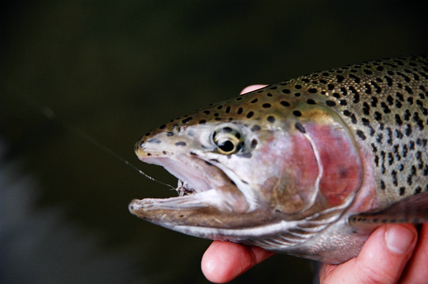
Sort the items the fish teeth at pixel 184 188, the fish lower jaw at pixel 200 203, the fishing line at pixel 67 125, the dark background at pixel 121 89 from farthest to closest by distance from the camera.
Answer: the fishing line at pixel 67 125, the dark background at pixel 121 89, the fish teeth at pixel 184 188, the fish lower jaw at pixel 200 203

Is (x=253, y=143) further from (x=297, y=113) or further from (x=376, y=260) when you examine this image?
(x=376, y=260)

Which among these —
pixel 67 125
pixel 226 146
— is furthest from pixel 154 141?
pixel 67 125

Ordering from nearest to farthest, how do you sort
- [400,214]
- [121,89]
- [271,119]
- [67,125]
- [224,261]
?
[400,214] → [271,119] → [224,261] → [67,125] → [121,89]

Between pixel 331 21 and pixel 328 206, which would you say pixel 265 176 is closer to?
pixel 328 206

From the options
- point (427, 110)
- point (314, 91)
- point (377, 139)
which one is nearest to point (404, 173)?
point (377, 139)

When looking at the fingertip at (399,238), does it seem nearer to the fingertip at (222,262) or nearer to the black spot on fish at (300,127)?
the black spot on fish at (300,127)

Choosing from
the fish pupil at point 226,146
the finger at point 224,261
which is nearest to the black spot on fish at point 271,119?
the fish pupil at point 226,146

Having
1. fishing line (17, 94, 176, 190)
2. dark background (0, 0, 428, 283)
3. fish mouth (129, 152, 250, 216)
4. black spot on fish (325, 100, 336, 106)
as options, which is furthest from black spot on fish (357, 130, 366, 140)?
fishing line (17, 94, 176, 190)
